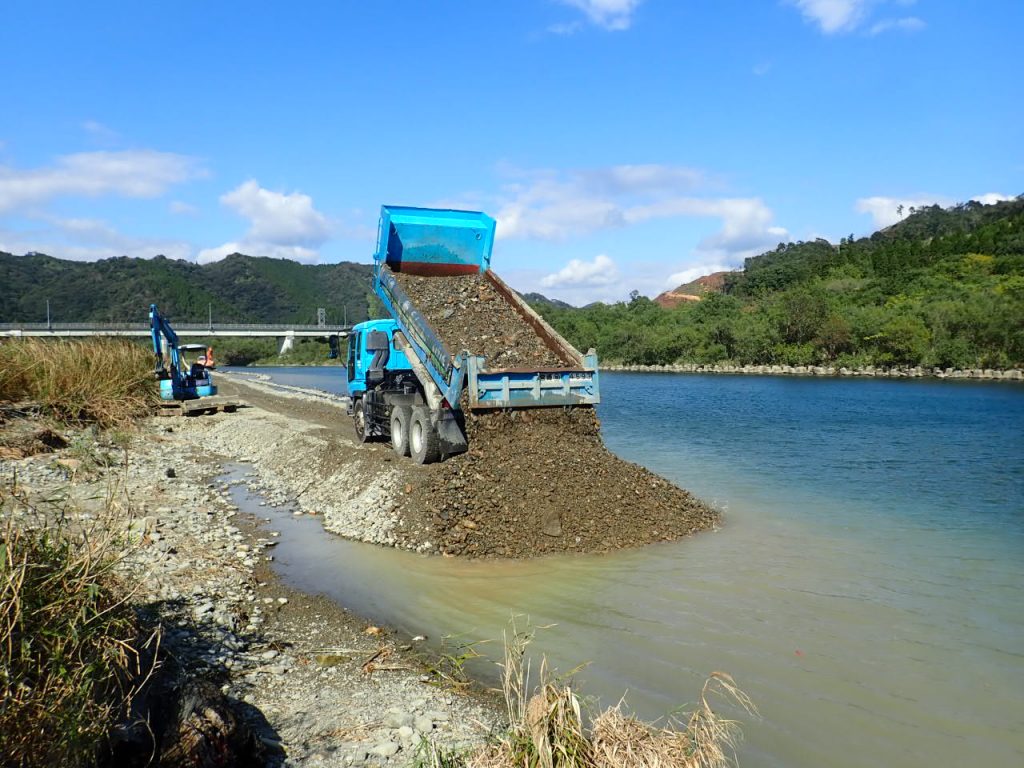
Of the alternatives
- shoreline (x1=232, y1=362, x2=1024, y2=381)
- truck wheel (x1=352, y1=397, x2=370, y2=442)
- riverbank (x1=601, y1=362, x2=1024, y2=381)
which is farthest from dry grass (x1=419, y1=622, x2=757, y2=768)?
riverbank (x1=601, y1=362, x2=1024, y2=381)

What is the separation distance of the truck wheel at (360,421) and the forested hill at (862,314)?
50973 mm

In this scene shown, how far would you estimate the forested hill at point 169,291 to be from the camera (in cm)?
12481

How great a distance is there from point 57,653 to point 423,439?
24.2 feet

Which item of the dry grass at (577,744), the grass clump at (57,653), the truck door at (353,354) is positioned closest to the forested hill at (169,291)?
the truck door at (353,354)

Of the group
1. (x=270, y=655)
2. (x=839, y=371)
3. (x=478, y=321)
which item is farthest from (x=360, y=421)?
(x=839, y=371)

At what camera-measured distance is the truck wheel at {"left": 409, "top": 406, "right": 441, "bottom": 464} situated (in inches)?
407

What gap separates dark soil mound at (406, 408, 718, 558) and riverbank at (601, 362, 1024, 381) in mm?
49359

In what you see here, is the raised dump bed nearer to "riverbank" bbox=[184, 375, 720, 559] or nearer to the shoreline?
"riverbank" bbox=[184, 375, 720, 559]

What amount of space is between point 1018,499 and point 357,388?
12.9 meters

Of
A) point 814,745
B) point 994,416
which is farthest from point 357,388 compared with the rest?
point 994,416

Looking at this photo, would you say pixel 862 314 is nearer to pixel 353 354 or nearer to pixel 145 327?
pixel 353 354

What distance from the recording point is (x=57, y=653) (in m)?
3.21

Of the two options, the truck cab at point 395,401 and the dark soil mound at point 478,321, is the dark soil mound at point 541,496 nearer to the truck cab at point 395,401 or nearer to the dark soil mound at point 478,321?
the truck cab at point 395,401

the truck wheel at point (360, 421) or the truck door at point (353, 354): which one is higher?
the truck door at point (353, 354)
